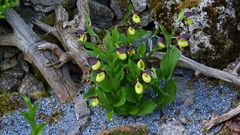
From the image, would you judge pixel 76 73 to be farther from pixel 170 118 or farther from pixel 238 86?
pixel 238 86

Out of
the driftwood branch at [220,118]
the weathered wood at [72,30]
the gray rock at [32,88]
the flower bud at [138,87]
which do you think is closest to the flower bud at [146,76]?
the flower bud at [138,87]

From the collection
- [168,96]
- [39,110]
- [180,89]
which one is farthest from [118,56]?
[39,110]

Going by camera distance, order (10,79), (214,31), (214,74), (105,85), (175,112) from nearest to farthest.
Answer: (105,85) < (175,112) < (214,74) < (214,31) < (10,79)

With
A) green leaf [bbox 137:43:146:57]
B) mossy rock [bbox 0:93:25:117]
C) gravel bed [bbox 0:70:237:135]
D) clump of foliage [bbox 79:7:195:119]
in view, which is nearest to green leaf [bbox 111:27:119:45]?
clump of foliage [bbox 79:7:195:119]

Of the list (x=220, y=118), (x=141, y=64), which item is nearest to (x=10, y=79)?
(x=141, y=64)

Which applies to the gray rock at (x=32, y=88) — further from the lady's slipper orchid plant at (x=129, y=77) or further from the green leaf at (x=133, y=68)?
the green leaf at (x=133, y=68)

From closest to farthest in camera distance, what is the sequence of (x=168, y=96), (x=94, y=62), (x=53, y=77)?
(x=94, y=62) < (x=168, y=96) < (x=53, y=77)

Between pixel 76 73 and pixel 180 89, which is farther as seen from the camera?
pixel 76 73

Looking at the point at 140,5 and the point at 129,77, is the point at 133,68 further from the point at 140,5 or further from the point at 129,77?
the point at 140,5
